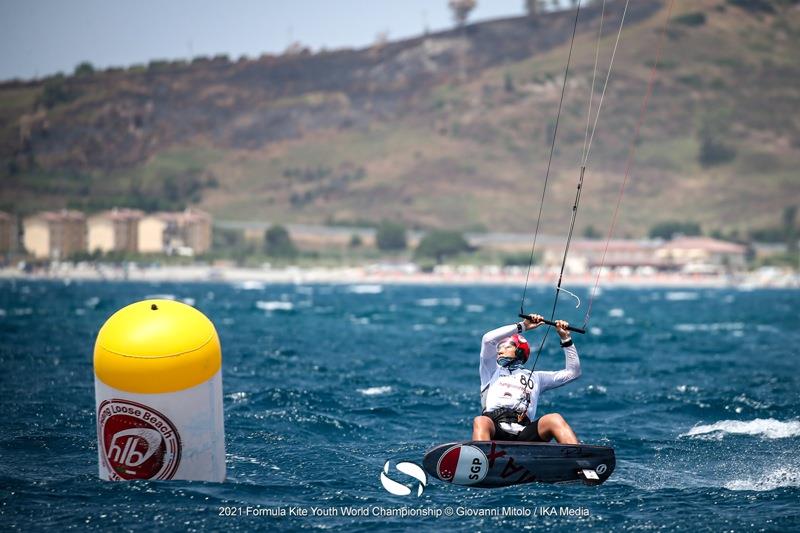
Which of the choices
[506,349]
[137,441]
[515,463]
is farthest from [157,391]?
[506,349]

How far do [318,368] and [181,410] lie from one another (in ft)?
58.2

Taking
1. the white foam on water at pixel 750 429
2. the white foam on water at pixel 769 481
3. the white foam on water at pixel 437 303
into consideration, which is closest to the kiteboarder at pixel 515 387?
the white foam on water at pixel 769 481

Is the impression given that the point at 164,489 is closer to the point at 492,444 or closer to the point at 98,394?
the point at 98,394

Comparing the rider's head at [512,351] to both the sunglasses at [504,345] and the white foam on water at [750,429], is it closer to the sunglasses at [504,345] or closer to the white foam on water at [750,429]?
the sunglasses at [504,345]

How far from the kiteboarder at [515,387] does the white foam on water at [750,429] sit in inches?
207

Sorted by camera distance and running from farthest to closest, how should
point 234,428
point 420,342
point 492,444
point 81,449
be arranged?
point 420,342
point 234,428
point 81,449
point 492,444

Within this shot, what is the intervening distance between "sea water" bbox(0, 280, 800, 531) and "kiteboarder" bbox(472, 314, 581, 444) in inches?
28.8

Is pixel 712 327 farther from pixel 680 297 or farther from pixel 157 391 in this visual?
pixel 680 297

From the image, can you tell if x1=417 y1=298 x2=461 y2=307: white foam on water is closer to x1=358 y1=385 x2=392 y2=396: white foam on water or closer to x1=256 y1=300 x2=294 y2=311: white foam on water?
x1=256 y1=300 x2=294 y2=311: white foam on water

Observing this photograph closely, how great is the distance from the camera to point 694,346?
41.8m

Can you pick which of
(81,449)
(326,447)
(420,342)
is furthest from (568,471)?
(420,342)

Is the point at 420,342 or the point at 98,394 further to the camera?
the point at 420,342

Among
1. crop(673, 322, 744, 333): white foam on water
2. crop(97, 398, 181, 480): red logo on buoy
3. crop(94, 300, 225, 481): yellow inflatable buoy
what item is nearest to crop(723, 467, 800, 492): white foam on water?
crop(94, 300, 225, 481): yellow inflatable buoy

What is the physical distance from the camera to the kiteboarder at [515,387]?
14.4 meters
